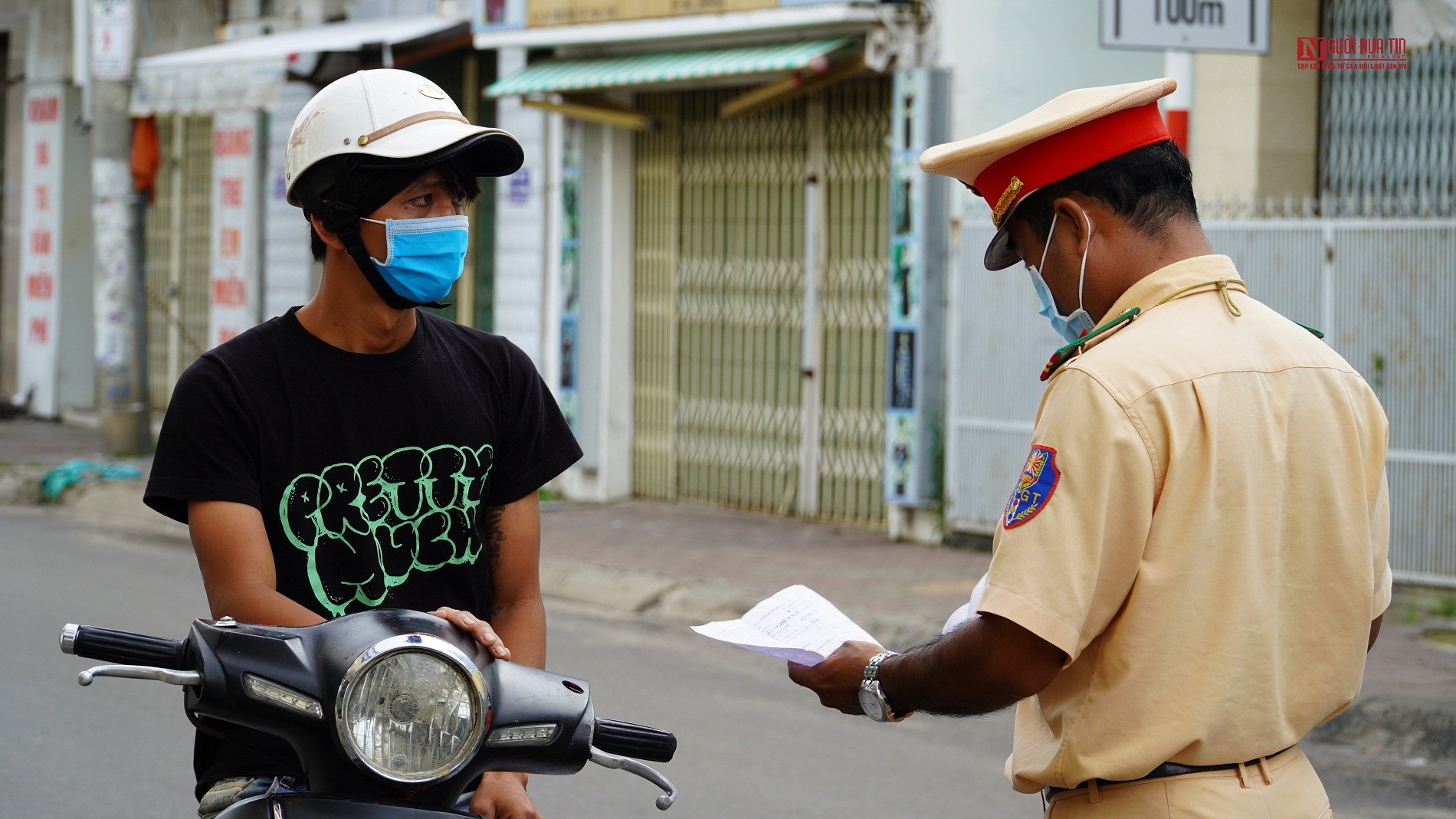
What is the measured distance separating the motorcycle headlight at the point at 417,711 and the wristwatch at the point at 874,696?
66 cm

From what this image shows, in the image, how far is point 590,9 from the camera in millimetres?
11242

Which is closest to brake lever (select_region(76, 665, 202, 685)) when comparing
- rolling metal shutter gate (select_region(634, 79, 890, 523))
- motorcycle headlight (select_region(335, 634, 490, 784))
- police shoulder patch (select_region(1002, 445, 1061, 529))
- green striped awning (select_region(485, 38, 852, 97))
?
motorcycle headlight (select_region(335, 634, 490, 784))

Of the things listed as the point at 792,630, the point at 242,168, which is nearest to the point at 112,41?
the point at 242,168

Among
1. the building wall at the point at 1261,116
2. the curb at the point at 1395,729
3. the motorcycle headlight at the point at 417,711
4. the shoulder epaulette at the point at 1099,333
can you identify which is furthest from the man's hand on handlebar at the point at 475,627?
the building wall at the point at 1261,116

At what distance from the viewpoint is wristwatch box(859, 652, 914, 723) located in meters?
2.31

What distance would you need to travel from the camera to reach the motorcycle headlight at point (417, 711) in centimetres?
188

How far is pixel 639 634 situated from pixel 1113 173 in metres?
6.02

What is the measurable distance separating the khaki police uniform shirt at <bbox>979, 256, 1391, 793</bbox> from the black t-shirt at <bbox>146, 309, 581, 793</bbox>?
94cm

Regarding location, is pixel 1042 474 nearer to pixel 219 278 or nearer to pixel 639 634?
pixel 639 634

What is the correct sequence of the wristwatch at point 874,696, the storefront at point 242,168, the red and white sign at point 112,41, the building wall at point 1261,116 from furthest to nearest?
the red and white sign at point 112,41 → the storefront at point 242,168 → the building wall at point 1261,116 → the wristwatch at point 874,696

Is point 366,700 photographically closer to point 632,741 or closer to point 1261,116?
point 632,741

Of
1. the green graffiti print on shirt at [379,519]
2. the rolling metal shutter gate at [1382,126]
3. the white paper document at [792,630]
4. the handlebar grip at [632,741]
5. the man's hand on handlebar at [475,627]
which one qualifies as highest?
the rolling metal shutter gate at [1382,126]

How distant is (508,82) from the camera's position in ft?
37.8

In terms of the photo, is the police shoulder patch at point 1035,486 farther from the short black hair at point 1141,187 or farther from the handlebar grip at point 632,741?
the handlebar grip at point 632,741
